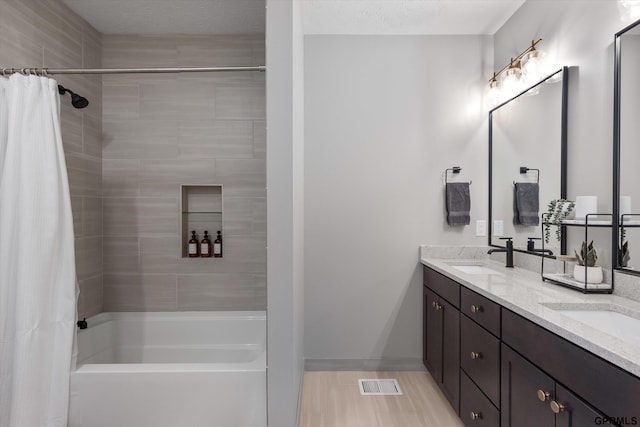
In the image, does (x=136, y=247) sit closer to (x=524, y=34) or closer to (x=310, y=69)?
(x=310, y=69)

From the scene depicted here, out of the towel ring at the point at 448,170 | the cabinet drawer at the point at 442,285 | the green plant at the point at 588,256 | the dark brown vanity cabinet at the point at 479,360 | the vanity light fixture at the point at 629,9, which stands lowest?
the dark brown vanity cabinet at the point at 479,360

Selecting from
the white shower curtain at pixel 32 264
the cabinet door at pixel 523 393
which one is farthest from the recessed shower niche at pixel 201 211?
the cabinet door at pixel 523 393

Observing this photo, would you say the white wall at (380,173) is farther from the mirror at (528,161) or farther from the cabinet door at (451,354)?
the cabinet door at (451,354)

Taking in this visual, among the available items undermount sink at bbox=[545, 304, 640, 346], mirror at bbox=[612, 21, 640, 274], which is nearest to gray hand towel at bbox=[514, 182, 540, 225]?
mirror at bbox=[612, 21, 640, 274]

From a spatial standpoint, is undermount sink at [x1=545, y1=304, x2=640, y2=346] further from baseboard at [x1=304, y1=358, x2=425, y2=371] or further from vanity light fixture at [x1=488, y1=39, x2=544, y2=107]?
baseboard at [x1=304, y1=358, x2=425, y2=371]

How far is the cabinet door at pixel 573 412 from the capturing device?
1055mm

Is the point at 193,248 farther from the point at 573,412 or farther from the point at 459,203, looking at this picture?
the point at 573,412

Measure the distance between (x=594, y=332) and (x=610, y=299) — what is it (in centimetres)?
61

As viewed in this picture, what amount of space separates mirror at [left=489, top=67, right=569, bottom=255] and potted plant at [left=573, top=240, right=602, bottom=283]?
31 centimetres

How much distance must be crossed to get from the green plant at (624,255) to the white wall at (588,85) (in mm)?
83

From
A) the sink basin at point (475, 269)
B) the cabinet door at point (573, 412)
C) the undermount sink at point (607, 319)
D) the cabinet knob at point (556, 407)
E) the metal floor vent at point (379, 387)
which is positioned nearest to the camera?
the cabinet door at point (573, 412)

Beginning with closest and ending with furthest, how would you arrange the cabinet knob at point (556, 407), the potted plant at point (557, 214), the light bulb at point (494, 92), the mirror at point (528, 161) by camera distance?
the cabinet knob at point (556, 407)
the potted plant at point (557, 214)
the mirror at point (528, 161)
the light bulb at point (494, 92)

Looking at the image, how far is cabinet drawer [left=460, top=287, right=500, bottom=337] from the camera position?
66.2 inches

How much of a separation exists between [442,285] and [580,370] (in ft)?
4.42
